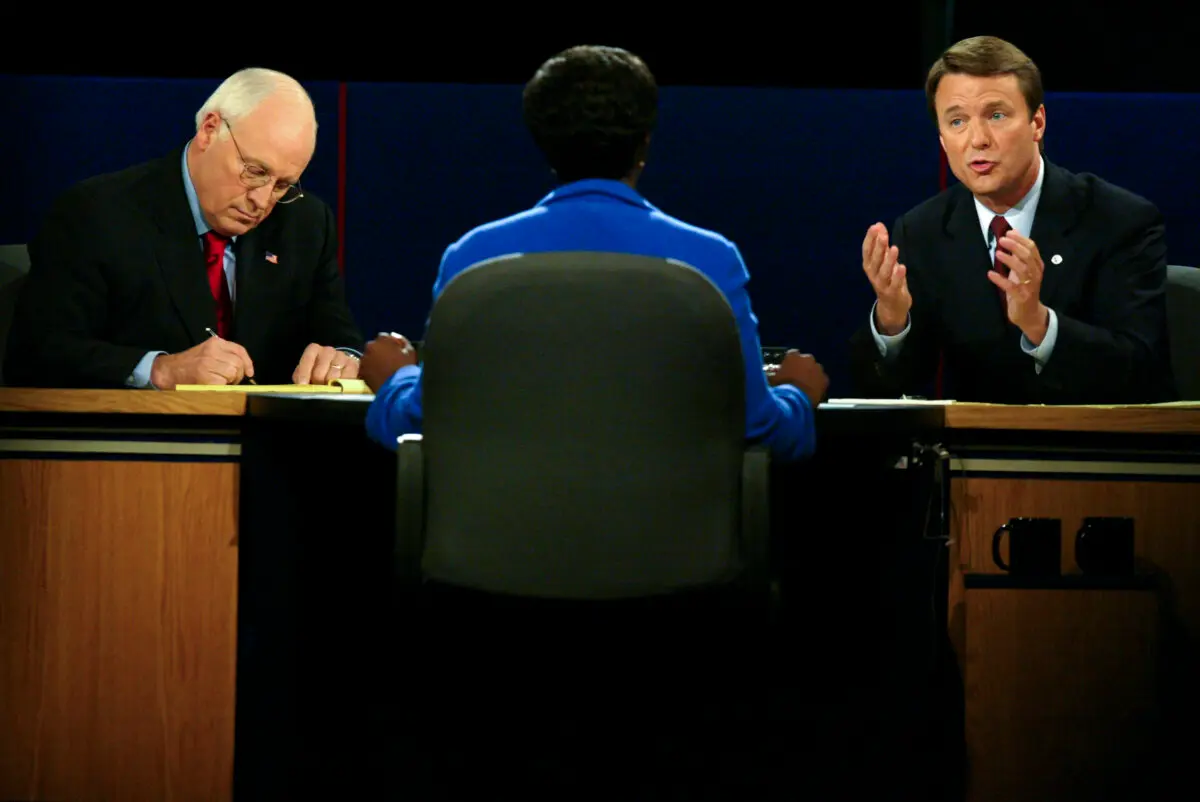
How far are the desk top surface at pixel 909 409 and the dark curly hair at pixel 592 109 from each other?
43 cm

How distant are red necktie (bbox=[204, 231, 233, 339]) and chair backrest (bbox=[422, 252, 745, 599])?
5.26 ft

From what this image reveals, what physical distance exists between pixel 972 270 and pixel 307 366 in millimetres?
1353

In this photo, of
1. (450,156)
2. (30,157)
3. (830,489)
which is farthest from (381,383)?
(30,157)

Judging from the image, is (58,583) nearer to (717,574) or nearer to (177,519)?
(177,519)

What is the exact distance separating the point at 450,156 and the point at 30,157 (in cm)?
102

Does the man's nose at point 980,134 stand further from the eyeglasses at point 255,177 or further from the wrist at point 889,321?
the eyeglasses at point 255,177

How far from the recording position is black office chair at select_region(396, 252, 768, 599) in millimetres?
1468

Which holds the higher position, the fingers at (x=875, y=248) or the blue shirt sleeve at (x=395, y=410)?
the fingers at (x=875, y=248)

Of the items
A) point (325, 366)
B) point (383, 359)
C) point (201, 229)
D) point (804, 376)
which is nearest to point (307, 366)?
point (325, 366)

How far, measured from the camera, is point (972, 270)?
9.80 feet

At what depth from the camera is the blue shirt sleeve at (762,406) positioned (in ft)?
5.36

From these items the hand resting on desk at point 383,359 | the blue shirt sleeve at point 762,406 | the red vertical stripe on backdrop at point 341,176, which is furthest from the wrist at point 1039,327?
the red vertical stripe on backdrop at point 341,176

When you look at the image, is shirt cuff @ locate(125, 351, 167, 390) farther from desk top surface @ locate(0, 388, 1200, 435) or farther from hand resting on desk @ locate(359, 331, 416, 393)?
hand resting on desk @ locate(359, 331, 416, 393)

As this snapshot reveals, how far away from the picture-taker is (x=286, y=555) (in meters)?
2.27
